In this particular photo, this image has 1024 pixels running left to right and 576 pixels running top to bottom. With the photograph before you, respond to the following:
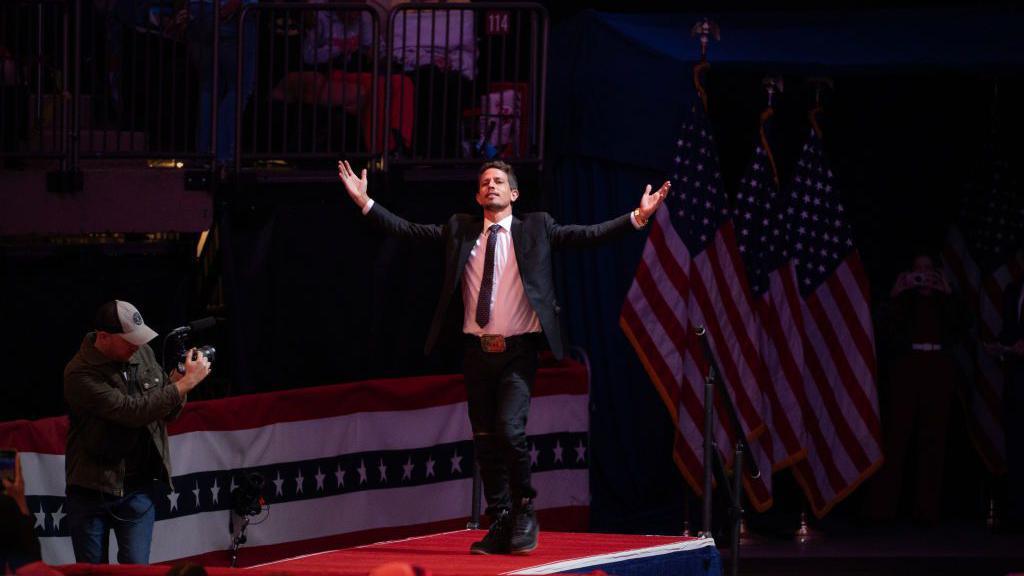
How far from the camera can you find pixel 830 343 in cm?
1254

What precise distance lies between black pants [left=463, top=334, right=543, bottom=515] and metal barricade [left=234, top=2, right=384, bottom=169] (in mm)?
3061

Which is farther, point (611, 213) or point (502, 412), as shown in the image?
point (611, 213)

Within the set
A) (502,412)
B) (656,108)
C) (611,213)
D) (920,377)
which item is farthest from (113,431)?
(920,377)

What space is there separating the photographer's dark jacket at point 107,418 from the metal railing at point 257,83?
2560 mm

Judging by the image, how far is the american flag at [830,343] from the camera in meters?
12.4

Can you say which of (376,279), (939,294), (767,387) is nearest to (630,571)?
(376,279)

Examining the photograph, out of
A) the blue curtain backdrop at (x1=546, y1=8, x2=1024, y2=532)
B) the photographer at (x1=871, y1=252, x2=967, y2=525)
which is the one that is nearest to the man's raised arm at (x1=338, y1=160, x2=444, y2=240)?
the blue curtain backdrop at (x1=546, y1=8, x2=1024, y2=532)

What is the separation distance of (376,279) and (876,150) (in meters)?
4.50

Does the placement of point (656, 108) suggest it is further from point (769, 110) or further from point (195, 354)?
point (195, 354)

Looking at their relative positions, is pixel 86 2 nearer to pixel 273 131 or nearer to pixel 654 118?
pixel 273 131

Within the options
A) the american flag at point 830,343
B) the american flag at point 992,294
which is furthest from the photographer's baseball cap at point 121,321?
the american flag at point 992,294

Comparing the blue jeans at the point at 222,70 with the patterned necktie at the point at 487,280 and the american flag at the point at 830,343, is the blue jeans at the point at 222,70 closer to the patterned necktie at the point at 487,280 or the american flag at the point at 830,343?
the patterned necktie at the point at 487,280

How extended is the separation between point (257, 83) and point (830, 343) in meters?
4.37

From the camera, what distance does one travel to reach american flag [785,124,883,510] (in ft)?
40.8
